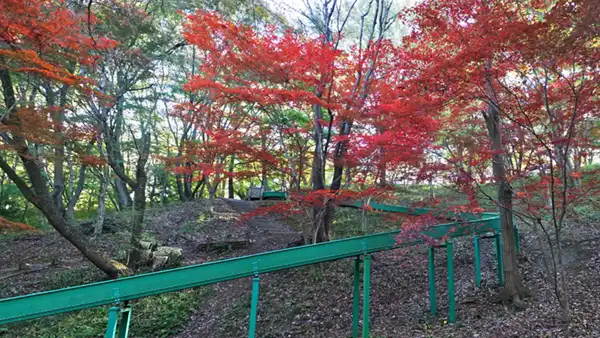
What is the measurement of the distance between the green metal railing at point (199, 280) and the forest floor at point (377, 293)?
2.01 feet

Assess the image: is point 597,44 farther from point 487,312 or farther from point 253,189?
point 253,189

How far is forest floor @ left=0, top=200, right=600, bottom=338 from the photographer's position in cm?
489

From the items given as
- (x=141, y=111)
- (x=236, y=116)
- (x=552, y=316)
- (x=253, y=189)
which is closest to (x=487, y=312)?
(x=552, y=316)

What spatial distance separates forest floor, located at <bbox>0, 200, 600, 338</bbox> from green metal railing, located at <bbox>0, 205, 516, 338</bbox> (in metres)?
0.61

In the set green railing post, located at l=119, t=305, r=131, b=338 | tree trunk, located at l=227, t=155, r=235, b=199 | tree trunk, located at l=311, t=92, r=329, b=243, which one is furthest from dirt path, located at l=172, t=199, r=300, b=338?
tree trunk, located at l=227, t=155, r=235, b=199

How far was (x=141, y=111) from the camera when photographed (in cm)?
1162

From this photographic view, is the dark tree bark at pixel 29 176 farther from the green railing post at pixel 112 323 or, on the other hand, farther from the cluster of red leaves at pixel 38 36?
the green railing post at pixel 112 323

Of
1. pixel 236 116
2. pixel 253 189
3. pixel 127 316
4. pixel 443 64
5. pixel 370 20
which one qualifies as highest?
pixel 370 20

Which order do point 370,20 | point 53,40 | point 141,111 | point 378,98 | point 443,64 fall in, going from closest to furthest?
point 443,64 → point 53,40 → point 378,98 → point 370,20 → point 141,111

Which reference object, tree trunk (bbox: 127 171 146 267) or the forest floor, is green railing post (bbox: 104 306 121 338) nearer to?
the forest floor

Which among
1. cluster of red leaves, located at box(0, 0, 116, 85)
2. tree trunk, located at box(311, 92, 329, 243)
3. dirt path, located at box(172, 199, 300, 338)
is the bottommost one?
dirt path, located at box(172, 199, 300, 338)

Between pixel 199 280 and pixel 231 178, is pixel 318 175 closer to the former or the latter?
pixel 199 280

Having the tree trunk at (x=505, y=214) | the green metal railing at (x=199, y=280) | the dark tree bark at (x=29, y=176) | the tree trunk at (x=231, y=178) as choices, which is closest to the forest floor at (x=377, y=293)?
the tree trunk at (x=505, y=214)

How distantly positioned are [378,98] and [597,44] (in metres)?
3.69
